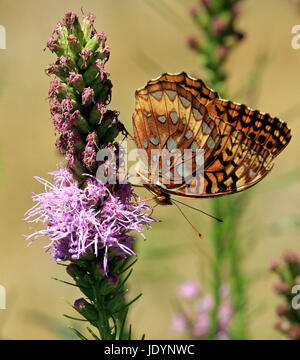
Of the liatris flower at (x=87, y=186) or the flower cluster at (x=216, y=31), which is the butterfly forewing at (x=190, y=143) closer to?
the liatris flower at (x=87, y=186)

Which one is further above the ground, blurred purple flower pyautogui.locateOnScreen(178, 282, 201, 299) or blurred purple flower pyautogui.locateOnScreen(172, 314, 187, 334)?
blurred purple flower pyautogui.locateOnScreen(178, 282, 201, 299)

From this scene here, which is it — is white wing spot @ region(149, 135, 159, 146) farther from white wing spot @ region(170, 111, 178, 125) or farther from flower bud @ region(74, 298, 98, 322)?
flower bud @ region(74, 298, 98, 322)

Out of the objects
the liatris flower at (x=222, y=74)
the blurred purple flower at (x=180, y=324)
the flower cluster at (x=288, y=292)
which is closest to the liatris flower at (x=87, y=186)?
the flower cluster at (x=288, y=292)

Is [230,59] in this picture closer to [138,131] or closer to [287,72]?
[138,131]

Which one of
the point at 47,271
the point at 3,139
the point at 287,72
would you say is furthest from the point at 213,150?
the point at 287,72

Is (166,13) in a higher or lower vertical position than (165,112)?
higher

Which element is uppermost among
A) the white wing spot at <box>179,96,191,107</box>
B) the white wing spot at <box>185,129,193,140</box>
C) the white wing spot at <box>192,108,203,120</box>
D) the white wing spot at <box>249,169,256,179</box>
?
the white wing spot at <box>179,96,191,107</box>

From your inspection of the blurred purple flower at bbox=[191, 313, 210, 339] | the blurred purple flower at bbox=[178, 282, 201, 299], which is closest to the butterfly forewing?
the blurred purple flower at bbox=[191, 313, 210, 339]
